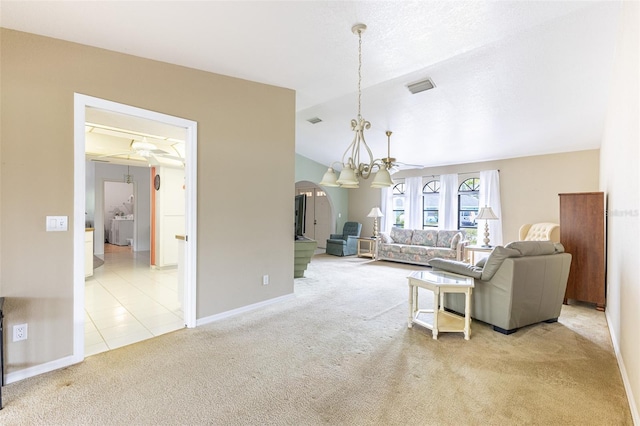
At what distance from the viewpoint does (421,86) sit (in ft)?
13.4

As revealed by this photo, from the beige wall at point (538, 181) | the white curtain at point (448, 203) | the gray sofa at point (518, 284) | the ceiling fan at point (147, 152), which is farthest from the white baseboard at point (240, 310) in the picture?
the beige wall at point (538, 181)

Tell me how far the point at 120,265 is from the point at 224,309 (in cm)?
428

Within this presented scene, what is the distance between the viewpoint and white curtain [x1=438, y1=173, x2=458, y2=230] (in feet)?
24.2

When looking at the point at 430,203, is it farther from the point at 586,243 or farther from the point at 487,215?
the point at 586,243

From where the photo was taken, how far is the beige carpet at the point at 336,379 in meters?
1.80

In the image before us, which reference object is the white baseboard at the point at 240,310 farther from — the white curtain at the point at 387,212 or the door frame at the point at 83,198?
the white curtain at the point at 387,212

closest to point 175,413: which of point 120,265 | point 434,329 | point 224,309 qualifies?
point 224,309

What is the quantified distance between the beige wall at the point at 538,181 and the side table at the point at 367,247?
9.71 ft

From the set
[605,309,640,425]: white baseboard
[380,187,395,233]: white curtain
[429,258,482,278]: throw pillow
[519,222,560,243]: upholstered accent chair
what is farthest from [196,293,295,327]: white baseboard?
[380,187,395,233]: white curtain

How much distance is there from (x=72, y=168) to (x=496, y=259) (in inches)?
155

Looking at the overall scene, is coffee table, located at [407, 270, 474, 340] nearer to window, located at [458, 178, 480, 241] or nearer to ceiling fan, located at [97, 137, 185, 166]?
ceiling fan, located at [97, 137, 185, 166]

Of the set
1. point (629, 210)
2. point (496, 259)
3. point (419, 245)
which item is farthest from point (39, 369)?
point (419, 245)

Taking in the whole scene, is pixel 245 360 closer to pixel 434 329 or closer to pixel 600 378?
pixel 434 329

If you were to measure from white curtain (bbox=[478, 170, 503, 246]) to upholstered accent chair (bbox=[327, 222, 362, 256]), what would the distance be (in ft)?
11.2
